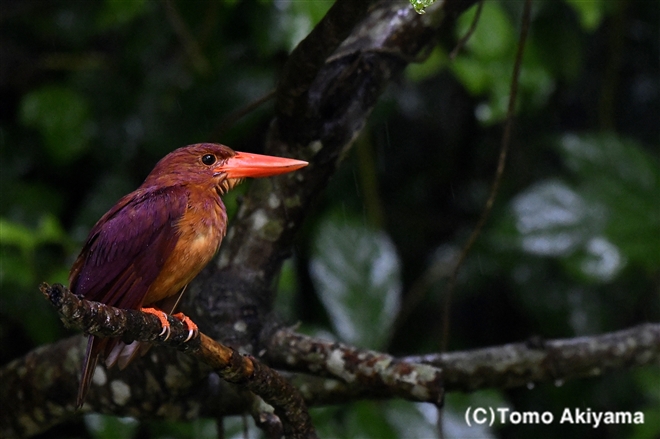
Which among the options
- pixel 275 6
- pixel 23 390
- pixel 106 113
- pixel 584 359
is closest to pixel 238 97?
pixel 275 6

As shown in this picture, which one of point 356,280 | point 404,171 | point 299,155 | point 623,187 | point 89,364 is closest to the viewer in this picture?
point 89,364

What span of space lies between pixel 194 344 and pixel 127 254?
0.29 m

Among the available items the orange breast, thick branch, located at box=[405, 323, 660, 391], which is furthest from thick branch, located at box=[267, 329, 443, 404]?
the orange breast

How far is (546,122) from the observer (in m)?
3.32

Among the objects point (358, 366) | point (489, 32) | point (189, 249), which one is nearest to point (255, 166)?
point (189, 249)

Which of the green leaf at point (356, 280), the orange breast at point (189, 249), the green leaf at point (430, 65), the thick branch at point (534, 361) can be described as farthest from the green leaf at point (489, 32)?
the orange breast at point (189, 249)

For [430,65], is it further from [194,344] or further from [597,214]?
[194,344]

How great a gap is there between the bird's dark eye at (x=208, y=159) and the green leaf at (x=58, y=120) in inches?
44.6

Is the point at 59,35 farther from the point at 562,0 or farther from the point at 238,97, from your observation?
the point at 562,0

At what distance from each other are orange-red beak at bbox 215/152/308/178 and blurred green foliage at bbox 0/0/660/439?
1.83 feet

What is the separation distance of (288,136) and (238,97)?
88 cm

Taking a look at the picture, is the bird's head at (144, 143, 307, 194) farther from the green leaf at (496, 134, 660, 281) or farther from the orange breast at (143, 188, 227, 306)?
the green leaf at (496, 134, 660, 281)

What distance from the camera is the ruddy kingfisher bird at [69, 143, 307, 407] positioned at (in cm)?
147

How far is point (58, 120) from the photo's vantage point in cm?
270
